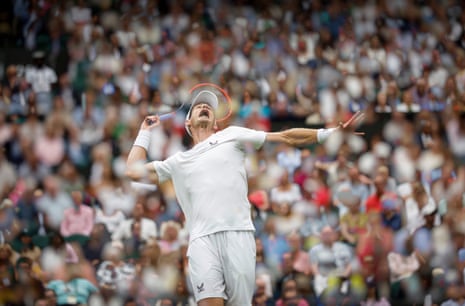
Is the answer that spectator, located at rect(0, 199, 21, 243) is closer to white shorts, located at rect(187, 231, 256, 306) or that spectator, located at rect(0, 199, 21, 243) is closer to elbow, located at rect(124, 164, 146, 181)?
elbow, located at rect(124, 164, 146, 181)

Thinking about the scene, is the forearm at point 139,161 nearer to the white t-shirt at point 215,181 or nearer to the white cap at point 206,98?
the white t-shirt at point 215,181

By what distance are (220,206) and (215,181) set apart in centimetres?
18

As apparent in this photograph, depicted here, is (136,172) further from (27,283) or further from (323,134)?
(27,283)

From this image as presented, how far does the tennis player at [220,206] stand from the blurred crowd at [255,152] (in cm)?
509

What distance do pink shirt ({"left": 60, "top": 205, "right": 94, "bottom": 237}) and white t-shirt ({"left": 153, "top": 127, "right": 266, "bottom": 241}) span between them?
5.93 m

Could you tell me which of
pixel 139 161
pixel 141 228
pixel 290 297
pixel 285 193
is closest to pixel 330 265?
pixel 290 297

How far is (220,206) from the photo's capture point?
22.2ft

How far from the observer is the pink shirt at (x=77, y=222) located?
12.7 m

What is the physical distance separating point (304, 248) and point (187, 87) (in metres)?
3.80

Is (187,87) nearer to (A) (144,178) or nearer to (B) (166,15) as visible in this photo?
(B) (166,15)

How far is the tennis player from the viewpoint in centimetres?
669

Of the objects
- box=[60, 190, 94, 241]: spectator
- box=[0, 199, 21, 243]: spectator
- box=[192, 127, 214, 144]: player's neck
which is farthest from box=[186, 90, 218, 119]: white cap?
box=[0, 199, 21, 243]: spectator

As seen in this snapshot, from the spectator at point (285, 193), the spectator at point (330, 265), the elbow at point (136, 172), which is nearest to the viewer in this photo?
the elbow at point (136, 172)

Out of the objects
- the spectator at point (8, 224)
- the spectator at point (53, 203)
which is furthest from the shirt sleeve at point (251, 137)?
the spectator at point (8, 224)
